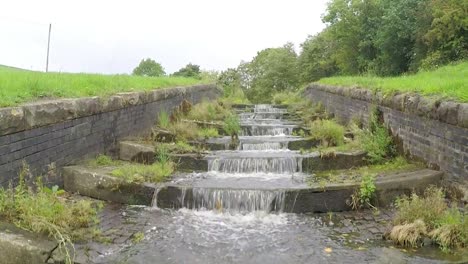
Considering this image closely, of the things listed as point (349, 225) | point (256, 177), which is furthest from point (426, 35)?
point (349, 225)

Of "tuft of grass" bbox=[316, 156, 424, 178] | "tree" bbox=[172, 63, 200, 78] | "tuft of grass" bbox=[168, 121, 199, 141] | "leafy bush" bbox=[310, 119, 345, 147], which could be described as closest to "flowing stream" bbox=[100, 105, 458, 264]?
"tuft of grass" bbox=[316, 156, 424, 178]

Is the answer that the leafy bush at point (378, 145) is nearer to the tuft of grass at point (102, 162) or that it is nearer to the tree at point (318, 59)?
the tuft of grass at point (102, 162)

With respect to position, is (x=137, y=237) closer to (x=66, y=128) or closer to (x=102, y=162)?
(x=66, y=128)

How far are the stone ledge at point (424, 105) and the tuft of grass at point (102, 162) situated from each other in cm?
542

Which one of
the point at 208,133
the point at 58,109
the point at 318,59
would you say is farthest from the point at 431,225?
the point at 318,59

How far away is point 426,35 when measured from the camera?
14578 mm

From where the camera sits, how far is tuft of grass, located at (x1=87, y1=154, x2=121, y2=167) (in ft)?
26.7

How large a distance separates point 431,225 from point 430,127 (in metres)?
2.19

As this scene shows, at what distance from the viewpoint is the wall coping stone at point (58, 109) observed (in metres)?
5.81

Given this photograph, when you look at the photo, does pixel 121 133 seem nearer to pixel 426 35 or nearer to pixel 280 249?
pixel 280 249

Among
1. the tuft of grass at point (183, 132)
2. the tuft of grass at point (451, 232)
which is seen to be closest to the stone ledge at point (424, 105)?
the tuft of grass at point (451, 232)

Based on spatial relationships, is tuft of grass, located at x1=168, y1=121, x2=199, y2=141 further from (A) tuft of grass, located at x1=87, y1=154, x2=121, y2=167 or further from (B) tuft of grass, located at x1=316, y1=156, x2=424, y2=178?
(B) tuft of grass, located at x1=316, y1=156, x2=424, y2=178

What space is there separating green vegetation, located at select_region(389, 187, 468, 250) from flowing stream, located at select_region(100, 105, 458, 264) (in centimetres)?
31

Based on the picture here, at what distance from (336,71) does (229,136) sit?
17.6 meters
